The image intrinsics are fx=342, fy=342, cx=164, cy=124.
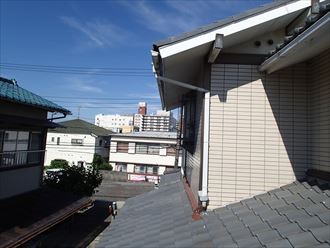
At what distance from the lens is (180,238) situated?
4.73 metres

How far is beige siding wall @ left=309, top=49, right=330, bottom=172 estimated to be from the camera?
15.8 ft

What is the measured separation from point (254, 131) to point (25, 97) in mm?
10728

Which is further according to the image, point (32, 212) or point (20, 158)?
point (20, 158)

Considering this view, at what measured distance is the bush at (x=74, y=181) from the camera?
841 inches

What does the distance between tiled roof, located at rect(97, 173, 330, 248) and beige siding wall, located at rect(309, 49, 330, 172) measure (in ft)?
1.47

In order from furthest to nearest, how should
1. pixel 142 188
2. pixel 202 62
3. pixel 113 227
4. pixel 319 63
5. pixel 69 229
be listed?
1. pixel 142 188
2. pixel 69 229
3. pixel 113 227
4. pixel 202 62
5. pixel 319 63

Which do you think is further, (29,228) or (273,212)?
(29,228)

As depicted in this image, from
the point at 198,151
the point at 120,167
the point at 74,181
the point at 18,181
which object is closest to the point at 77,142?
the point at 120,167

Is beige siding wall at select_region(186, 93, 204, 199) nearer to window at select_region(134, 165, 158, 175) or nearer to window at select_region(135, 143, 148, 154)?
window at select_region(134, 165, 158, 175)

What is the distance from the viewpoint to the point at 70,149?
149ft

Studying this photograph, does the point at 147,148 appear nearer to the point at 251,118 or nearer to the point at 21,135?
the point at 21,135

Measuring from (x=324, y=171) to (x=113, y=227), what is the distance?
393 centimetres

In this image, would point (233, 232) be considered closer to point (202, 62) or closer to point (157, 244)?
point (157, 244)

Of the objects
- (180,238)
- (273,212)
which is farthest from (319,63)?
(180,238)
